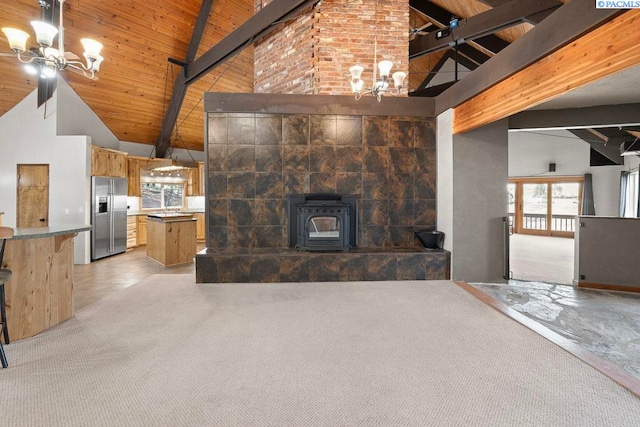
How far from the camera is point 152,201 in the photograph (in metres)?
9.20

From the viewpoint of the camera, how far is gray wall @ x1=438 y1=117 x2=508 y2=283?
15.0ft

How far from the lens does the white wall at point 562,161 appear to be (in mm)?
9336

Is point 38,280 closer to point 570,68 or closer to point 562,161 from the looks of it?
point 570,68

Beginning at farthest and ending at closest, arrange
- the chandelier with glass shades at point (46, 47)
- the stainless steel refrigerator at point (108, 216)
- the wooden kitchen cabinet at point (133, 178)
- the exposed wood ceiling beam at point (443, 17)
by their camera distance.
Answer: the wooden kitchen cabinet at point (133, 178), the exposed wood ceiling beam at point (443, 17), the stainless steel refrigerator at point (108, 216), the chandelier with glass shades at point (46, 47)

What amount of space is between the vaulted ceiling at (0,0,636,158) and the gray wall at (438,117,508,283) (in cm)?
206

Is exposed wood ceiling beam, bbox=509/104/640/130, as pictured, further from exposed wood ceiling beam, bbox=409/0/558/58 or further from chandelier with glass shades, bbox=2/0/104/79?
chandelier with glass shades, bbox=2/0/104/79

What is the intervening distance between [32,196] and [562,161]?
14.1 meters

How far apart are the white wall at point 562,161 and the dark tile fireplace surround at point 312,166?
675 cm

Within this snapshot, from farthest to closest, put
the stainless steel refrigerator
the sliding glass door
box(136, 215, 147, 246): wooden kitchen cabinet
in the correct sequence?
the sliding glass door
box(136, 215, 147, 246): wooden kitchen cabinet
the stainless steel refrigerator

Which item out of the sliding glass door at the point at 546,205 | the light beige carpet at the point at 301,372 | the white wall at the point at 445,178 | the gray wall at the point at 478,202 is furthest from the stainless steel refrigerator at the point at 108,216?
the sliding glass door at the point at 546,205

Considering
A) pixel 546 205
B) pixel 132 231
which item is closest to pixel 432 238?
pixel 132 231

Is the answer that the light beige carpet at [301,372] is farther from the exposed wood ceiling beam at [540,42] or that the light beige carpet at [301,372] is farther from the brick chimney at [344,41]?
Answer: the brick chimney at [344,41]

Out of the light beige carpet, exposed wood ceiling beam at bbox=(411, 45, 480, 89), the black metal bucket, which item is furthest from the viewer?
exposed wood ceiling beam at bbox=(411, 45, 480, 89)

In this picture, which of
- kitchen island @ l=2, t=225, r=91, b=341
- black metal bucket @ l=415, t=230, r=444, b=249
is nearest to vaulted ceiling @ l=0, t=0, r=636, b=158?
black metal bucket @ l=415, t=230, r=444, b=249
